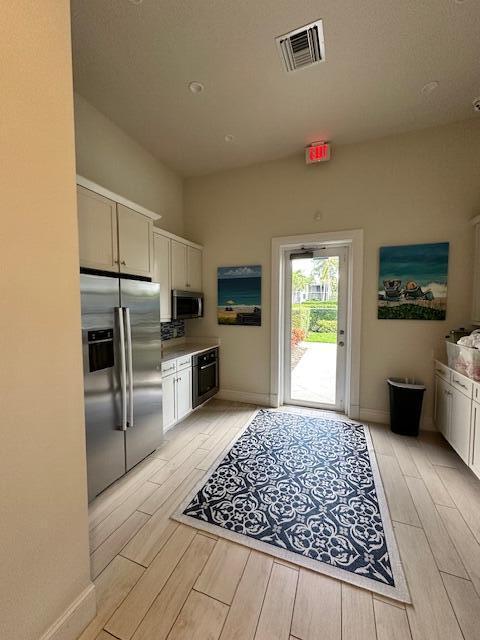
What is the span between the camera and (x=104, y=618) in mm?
1227

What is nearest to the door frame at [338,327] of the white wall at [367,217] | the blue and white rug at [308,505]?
the white wall at [367,217]

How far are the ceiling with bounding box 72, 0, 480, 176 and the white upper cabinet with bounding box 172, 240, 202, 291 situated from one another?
123 centimetres

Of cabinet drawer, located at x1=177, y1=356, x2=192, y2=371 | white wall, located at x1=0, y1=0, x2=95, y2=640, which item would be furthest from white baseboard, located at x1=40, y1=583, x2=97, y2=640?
cabinet drawer, located at x1=177, y1=356, x2=192, y2=371

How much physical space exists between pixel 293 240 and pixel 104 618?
11.7ft

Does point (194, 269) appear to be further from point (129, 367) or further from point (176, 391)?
point (129, 367)

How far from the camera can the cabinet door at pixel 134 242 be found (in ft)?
7.47

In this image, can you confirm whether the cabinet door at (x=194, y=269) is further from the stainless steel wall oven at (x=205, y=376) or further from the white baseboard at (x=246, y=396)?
the white baseboard at (x=246, y=396)

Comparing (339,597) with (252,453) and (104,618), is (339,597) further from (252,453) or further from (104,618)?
(252,453)

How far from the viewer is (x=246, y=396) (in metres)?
3.84


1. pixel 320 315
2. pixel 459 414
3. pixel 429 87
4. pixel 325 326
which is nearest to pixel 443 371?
pixel 459 414

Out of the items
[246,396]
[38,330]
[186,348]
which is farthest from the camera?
[246,396]

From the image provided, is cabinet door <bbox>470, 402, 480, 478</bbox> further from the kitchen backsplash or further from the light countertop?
the kitchen backsplash

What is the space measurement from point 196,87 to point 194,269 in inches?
78.3

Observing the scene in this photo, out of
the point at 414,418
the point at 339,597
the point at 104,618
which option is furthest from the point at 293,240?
the point at 104,618
